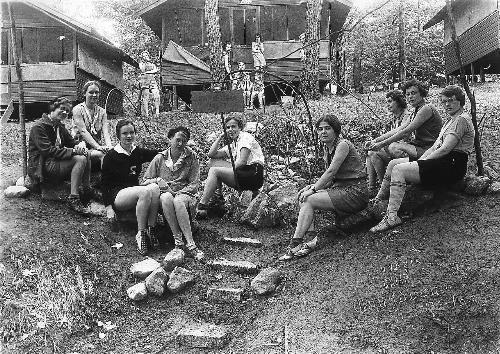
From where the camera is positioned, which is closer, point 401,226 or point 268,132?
point 401,226

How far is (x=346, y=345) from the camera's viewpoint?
3.75m

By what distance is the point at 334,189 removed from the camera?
5.23 meters

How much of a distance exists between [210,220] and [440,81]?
58.7 feet

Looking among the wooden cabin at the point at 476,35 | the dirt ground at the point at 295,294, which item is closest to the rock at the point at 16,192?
the dirt ground at the point at 295,294

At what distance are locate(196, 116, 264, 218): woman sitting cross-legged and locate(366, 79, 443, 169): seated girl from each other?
149cm

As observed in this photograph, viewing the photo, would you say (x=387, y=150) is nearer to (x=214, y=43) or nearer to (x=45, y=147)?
(x=45, y=147)

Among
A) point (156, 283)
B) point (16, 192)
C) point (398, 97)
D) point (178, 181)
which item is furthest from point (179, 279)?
point (398, 97)

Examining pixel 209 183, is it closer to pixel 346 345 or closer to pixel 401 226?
pixel 401 226

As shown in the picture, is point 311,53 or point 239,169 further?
point 311,53

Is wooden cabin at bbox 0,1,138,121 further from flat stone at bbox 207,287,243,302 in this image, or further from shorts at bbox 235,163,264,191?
flat stone at bbox 207,287,243,302

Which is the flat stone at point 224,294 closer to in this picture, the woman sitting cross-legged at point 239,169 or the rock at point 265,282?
the rock at point 265,282

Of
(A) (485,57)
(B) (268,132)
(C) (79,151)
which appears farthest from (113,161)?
(A) (485,57)

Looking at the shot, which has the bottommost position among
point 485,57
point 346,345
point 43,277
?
point 346,345

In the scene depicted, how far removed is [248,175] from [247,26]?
12693 millimetres
